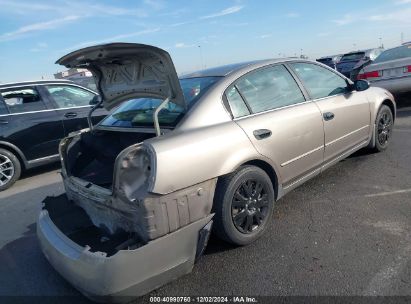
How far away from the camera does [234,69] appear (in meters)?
3.64

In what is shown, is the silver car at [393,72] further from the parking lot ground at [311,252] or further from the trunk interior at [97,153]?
the trunk interior at [97,153]

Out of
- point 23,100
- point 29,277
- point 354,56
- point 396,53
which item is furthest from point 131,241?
point 354,56

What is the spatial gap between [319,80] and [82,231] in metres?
3.00

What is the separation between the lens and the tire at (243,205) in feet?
9.81

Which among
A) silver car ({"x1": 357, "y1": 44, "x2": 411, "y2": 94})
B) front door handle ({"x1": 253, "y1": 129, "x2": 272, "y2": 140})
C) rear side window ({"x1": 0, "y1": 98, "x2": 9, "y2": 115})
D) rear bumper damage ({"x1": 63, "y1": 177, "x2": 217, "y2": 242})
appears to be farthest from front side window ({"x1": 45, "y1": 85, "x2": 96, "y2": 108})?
silver car ({"x1": 357, "y1": 44, "x2": 411, "y2": 94})

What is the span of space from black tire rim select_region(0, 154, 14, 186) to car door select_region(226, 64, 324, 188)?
442 cm

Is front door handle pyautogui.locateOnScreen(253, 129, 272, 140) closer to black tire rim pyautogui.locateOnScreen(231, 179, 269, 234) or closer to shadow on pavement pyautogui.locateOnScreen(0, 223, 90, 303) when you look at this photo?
black tire rim pyautogui.locateOnScreen(231, 179, 269, 234)

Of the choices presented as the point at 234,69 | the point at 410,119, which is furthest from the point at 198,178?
the point at 410,119

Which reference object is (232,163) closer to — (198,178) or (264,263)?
(198,178)

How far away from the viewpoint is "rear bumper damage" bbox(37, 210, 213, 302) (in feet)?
7.89

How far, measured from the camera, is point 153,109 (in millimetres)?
3506

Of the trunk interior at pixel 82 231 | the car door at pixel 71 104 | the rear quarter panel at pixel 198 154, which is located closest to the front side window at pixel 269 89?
the rear quarter panel at pixel 198 154

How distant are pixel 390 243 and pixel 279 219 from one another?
1.01 m

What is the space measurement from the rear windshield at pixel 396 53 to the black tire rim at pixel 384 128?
3.82m
